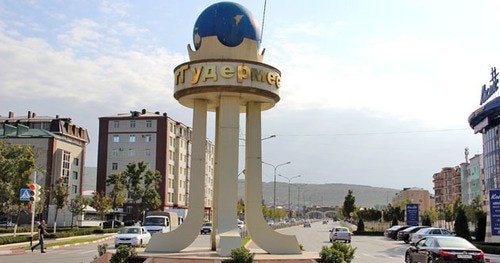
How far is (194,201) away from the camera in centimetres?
1945

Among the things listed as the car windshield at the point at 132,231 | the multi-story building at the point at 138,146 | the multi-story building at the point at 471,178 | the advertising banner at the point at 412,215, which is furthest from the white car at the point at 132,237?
the multi-story building at the point at 471,178

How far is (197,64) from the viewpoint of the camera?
62.2 ft

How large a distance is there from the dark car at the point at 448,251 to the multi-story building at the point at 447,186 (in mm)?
122228

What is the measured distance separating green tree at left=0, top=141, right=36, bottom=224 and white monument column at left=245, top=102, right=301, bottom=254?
21.4 metres

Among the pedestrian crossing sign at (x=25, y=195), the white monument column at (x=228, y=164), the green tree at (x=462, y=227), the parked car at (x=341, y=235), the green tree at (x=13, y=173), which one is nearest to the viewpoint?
the white monument column at (x=228, y=164)

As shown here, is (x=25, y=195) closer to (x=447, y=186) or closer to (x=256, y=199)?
(x=256, y=199)

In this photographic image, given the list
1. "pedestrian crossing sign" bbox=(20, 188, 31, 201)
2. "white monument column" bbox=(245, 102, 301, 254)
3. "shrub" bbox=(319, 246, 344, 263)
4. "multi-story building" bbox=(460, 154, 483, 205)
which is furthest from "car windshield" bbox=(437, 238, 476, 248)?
"multi-story building" bbox=(460, 154, 483, 205)

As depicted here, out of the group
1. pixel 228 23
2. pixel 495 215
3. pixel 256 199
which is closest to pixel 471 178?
pixel 495 215

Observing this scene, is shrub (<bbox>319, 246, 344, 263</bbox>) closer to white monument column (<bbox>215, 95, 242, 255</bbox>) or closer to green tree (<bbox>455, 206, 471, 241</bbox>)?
white monument column (<bbox>215, 95, 242, 255</bbox>)

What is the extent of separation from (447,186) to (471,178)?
29.1 meters

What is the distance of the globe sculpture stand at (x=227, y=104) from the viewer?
61.4 feet

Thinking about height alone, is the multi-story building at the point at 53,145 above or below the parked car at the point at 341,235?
above

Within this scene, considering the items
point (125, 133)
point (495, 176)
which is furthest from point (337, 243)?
point (125, 133)

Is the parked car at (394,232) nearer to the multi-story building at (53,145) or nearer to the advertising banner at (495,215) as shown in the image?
the advertising banner at (495,215)
